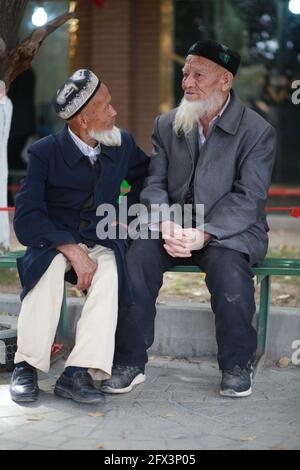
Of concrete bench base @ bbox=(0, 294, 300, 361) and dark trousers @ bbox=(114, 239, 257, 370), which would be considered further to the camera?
concrete bench base @ bbox=(0, 294, 300, 361)

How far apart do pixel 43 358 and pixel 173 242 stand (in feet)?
2.85

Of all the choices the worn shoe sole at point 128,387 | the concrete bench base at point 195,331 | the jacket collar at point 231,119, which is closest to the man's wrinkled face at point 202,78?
the jacket collar at point 231,119

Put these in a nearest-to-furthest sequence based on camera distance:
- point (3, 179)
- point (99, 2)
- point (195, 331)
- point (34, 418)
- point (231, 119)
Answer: point (34, 418), point (231, 119), point (195, 331), point (3, 179), point (99, 2)

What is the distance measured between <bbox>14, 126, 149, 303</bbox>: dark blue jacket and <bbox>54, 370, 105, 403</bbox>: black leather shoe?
433 mm

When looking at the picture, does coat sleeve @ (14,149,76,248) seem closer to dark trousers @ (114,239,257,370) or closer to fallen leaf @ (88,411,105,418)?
dark trousers @ (114,239,257,370)

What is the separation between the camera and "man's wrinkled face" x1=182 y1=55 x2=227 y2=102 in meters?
4.36

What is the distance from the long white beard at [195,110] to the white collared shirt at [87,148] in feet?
1.56

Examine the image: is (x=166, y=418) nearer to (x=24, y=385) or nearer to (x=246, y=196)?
(x=24, y=385)

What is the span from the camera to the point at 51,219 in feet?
13.9

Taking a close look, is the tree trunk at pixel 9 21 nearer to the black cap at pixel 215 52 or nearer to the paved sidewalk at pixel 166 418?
the black cap at pixel 215 52

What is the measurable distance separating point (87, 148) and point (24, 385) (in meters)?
1.24

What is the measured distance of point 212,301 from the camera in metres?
4.11

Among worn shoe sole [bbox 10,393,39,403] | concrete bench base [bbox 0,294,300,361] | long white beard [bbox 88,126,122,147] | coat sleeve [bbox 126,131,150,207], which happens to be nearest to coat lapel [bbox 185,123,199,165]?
coat sleeve [bbox 126,131,150,207]

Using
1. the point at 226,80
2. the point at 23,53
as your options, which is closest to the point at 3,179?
the point at 23,53
